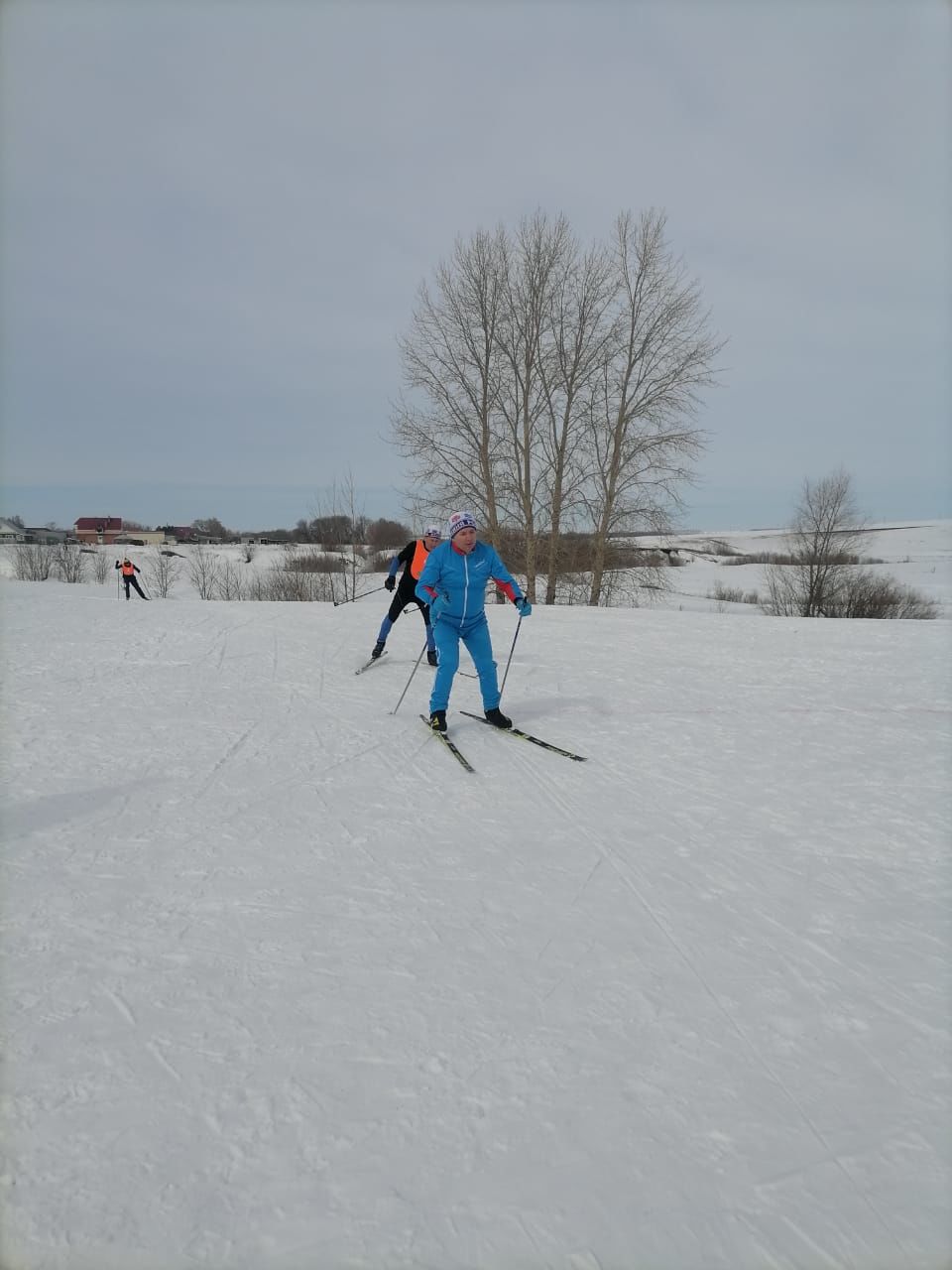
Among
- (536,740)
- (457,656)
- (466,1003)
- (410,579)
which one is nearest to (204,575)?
(410,579)

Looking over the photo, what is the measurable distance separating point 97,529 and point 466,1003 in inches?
4123

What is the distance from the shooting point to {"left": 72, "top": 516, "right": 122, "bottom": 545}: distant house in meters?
87.1

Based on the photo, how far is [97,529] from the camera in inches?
3546

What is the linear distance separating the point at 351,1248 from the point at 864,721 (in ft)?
21.5

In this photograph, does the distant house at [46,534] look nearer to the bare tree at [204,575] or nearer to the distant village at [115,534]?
the distant village at [115,534]

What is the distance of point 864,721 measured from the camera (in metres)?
6.43

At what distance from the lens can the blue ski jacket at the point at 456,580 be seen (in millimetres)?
5738

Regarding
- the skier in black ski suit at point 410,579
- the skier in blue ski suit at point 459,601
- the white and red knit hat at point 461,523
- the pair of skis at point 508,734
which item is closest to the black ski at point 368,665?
the skier in black ski suit at point 410,579

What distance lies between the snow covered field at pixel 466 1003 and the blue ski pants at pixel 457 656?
521 millimetres

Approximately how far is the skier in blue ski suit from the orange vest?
179cm

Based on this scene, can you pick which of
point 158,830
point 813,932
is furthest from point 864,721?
point 158,830

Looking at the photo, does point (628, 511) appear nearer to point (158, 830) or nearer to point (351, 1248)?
point (158, 830)

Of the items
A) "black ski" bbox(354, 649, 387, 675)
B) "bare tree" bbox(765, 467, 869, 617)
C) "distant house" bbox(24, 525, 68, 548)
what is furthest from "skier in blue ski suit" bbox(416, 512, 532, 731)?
"distant house" bbox(24, 525, 68, 548)

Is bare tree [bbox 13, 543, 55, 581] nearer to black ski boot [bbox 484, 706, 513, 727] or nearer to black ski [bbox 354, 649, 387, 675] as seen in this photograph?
black ski [bbox 354, 649, 387, 675]
